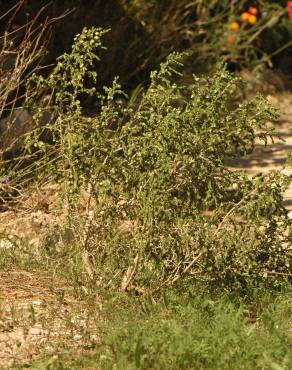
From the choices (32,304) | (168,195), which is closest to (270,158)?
(168,195)

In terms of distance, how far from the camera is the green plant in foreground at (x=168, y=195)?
4941 mm

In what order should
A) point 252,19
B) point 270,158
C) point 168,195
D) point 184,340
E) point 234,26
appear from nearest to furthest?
point 184,340, point 168,195, point 270,158, point 234,26, point 252,19

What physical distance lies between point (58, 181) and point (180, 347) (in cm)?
134

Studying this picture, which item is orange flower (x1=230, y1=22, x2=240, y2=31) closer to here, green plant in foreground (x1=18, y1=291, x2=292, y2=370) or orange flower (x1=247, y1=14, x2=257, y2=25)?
orange flower (x1=247, y1=14, x2=257, y2=25)

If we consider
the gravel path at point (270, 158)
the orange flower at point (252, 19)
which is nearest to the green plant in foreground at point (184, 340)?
the gravel path at point (270, 158)

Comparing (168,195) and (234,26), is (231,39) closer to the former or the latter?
(234,26)

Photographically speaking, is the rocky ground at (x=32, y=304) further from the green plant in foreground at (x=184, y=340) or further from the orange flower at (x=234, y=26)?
the orange flower at (x=234, y=26)

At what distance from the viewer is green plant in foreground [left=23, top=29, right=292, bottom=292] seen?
195 inches

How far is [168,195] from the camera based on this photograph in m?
4.90

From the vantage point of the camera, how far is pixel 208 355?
14.1 ft

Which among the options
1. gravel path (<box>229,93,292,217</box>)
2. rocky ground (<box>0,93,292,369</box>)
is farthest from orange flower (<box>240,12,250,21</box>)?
rocky ground (<box>0,93,292,369</box>)

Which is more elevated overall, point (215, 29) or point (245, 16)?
point (245, 16)

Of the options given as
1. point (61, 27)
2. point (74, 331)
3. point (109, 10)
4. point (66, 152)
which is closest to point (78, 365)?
point (74, 331)

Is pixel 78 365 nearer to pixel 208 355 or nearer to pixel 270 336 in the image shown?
pixel 208 355
